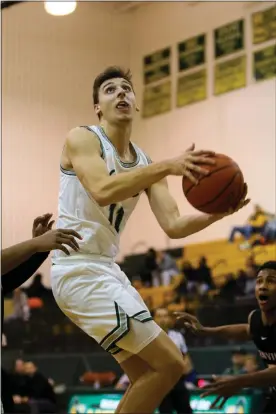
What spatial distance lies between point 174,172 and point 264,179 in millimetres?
9544

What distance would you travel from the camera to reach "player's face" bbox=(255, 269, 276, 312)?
17.2 feet

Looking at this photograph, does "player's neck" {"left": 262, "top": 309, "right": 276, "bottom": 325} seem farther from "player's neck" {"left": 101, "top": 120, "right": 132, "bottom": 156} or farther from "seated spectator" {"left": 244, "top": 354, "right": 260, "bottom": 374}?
"seated spectator" {"left": 244, "top": 354, "right": 260, "bottom": 374}

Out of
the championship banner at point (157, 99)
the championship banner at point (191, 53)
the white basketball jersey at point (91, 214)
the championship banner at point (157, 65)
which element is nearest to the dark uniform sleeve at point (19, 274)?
the white basketball jersey at point (91, 214)

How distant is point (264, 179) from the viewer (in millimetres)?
12938

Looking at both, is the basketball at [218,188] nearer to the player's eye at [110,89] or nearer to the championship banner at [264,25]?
the player's eye at [110,89]

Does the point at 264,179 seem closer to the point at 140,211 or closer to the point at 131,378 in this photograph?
the point at 140,211

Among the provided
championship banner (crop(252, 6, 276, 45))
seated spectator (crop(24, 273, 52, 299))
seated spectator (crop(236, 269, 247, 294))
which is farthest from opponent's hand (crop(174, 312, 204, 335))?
championship banner (crop(252, 6, 276, 45))

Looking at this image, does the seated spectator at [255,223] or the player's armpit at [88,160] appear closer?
the player's armpit at [88,160]

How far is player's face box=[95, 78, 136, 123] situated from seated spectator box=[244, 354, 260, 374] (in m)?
5.52

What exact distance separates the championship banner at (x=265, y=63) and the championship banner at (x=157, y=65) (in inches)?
81.3

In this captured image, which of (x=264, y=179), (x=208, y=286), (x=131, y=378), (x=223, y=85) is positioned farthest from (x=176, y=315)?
(x=223, y=85)

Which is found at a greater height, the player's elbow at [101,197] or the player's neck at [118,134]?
the player's neck at [118,134]

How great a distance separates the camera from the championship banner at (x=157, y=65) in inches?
583

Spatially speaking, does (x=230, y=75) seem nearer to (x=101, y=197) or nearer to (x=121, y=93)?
(x=121, y=93)
